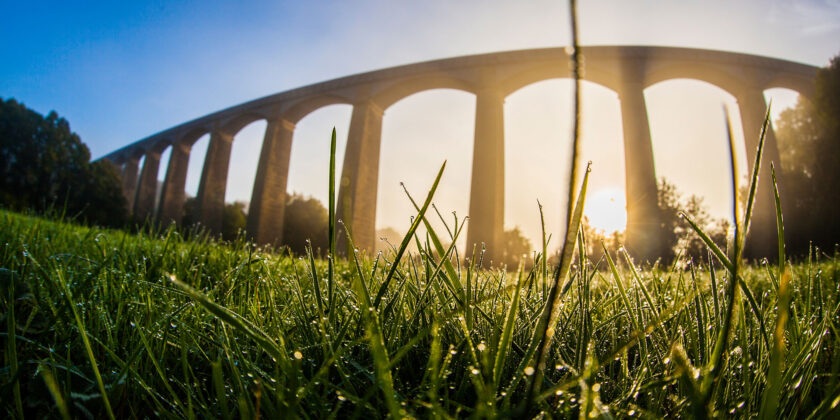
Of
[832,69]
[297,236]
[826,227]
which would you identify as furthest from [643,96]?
[297,236]

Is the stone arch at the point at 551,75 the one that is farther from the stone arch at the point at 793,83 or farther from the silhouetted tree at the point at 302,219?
the silhouetted tree at the point at 302,219

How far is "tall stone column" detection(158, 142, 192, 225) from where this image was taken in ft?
78.9

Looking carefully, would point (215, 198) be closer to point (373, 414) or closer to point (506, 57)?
point (506, 57)

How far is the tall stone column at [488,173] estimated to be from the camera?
549 inches

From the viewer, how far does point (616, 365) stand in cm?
74

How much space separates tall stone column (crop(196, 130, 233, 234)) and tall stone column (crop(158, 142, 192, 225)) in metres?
4.07

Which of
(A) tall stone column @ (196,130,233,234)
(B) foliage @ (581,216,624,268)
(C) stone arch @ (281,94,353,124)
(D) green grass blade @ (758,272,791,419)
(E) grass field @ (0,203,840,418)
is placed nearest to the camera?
(D) green grass blade @ (758,272,791,419)

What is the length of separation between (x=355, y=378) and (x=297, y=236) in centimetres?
2366

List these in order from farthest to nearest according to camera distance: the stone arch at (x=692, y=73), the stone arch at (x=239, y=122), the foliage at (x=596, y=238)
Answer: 1. the stone arch at (x=239, y=122)
2. the stone arch at (x=692, y=73)
3. the foliage at (x=596, y=238)

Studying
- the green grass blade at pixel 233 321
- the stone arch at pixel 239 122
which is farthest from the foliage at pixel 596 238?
the stone arch at pixel 239 122

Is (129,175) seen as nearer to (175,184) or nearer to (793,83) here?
(175,184)

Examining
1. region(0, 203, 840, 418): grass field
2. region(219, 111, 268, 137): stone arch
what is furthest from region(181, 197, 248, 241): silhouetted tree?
region(0, 203, 840, 418): grass field

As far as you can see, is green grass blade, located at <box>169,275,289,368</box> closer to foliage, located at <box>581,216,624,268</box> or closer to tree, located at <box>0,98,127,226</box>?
foliage, located at <box>581,216,624,268</box>

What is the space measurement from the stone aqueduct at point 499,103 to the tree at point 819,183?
917mm
